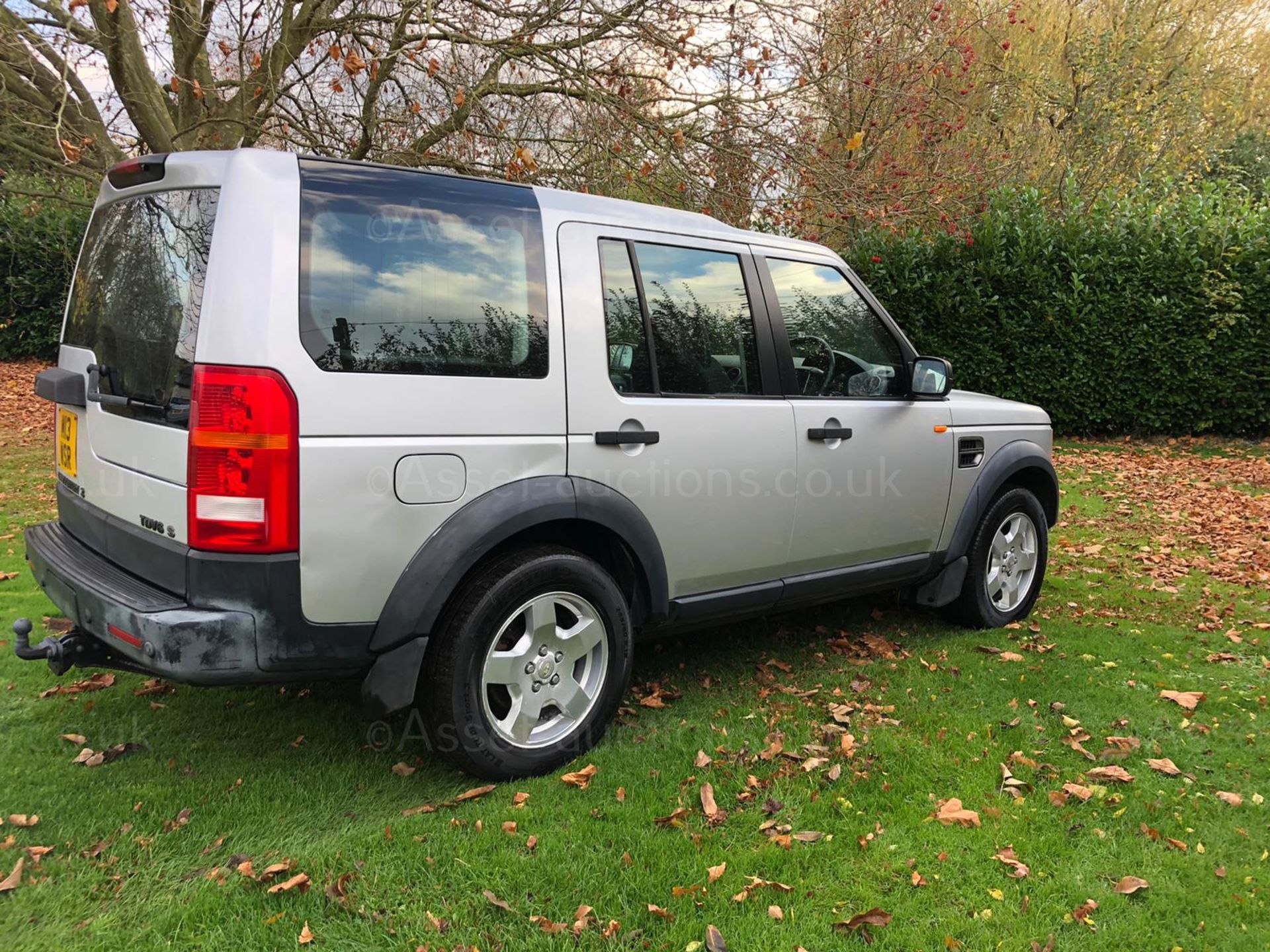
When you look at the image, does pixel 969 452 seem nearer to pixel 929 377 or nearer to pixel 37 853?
pixel 929 377

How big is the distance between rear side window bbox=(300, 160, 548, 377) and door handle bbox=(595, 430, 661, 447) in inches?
12.3

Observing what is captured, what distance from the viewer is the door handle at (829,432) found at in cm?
368

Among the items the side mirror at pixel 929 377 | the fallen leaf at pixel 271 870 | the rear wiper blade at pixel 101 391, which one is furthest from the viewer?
the side mirror at pixel 929 377

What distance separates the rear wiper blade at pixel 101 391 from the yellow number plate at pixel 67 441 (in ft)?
0.80

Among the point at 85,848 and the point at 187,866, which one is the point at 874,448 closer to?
the point at 187,866

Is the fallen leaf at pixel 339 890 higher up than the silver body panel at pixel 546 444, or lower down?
lower down

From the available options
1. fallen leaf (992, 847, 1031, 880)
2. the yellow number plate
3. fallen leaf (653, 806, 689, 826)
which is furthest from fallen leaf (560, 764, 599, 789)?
the yellow number plate

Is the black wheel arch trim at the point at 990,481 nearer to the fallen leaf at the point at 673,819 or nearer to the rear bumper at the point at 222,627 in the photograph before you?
the fallen leaf at the point at 673,819

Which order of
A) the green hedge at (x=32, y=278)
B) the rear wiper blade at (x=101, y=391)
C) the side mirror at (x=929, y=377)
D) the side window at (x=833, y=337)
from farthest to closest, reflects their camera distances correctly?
the green hedge at (x=32, y=278) → the side mirror at (x=929, y=377) → the side window at (x=833, y=337) → the rear wiper blade at (x=101, y=391)

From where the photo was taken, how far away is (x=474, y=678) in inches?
111

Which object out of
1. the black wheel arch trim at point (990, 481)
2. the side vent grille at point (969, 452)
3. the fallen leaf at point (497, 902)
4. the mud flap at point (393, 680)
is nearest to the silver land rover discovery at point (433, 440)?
the mud flap at point (393, 680)

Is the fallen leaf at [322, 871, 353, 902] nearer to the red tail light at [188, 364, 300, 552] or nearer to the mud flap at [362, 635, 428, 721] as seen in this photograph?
the mud flap at [362, 635, 428, 721]

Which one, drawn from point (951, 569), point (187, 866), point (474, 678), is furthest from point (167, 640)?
point (951, 569)

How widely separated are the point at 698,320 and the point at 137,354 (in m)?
1.98
